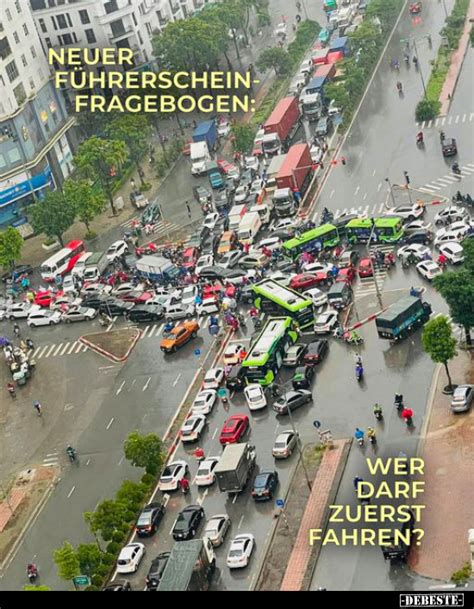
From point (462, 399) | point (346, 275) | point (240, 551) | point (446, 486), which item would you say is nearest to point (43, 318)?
point (346, 275)

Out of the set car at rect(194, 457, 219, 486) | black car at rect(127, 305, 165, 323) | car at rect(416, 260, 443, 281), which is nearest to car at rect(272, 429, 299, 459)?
car at rect(194, 457, 219, 486)

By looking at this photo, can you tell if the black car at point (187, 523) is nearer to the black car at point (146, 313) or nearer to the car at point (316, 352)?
the car at point (316, 352)

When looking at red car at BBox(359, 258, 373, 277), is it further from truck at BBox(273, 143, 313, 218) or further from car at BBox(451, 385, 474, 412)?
car at BBox(451, 385, 474, 412)

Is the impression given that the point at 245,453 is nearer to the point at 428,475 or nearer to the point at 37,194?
the point at 428,475

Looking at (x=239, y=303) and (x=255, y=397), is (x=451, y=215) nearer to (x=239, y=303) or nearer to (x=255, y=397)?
(x=239, y=303)

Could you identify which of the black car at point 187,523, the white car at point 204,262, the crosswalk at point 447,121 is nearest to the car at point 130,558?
the black car at point 187,523
